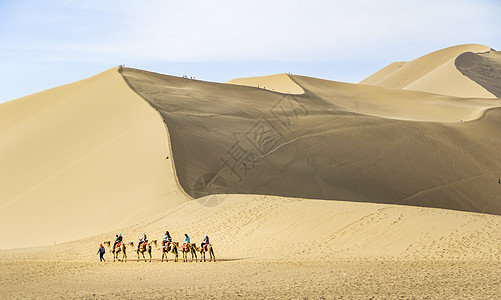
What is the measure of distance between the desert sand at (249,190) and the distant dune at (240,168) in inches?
5.1

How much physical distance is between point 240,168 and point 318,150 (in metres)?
7.66

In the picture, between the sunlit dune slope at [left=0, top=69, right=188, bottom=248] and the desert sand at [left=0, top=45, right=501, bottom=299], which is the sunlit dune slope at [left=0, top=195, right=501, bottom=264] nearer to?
the desert sand at [left=0, top=45, right=501, bottom=299]

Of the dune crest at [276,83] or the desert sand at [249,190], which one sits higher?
the dune crest at [276,83]

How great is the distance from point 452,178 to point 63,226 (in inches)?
1041

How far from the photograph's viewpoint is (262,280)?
52.0 ft

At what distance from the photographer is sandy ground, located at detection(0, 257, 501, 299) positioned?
1363 cm

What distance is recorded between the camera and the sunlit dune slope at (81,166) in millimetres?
30703

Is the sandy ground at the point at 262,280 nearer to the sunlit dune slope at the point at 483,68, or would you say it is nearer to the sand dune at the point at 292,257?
the sand dune at the point at 292,257

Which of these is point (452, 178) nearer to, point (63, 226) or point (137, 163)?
point (137, 163)

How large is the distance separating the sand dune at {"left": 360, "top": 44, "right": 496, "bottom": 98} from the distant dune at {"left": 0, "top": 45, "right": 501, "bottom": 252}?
28957mm

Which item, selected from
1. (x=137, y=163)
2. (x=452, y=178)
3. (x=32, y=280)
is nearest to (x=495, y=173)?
(x=452, y=178)

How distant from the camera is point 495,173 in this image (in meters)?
45.2

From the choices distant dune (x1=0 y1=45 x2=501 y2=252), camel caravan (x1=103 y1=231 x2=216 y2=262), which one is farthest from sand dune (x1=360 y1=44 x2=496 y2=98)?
camel caravan (x1=103 y1=231 x2=216 y2=262)

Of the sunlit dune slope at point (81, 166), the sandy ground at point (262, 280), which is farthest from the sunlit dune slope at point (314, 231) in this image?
the sunlit dune slope at point (81, 166)
